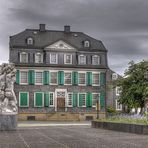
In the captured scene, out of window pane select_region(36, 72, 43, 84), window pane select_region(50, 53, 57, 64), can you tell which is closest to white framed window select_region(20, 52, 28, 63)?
window pane select_region(36, 72, 43, 84)

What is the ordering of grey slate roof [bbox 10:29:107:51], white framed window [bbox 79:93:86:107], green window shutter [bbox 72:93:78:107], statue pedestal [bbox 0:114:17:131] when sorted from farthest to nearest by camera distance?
grey slate roof [bbox 10:29:107:51] → white framed window [bbox 79:93:86:107] → green window shutter [bbox 72:93:78:107] → statue pedestal [bbox 0:114:17:131]

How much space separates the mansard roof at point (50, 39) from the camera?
66.1 m

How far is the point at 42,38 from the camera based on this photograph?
6781 cm

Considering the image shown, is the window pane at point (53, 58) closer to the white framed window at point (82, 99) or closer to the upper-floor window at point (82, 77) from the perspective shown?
the upper-floor window at point (82, 77)

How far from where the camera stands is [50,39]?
6781 cm

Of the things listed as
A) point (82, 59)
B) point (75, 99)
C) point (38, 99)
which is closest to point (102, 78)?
point (82, 59)

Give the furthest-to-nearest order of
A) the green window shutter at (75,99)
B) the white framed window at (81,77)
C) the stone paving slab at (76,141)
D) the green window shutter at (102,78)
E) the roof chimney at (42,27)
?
1. the roof chimney at (42,27)
2. the green window shutter at (102,78)
3. the white framed window at (81,77)
4. the green window shutter at (75,99)
5. the stone paving slab at (76,141)

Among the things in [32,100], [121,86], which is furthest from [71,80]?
[121,86]

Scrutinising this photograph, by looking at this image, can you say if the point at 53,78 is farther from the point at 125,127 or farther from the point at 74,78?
the point at 125,127

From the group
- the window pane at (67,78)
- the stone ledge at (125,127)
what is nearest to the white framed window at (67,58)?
the window pane at (67,78)

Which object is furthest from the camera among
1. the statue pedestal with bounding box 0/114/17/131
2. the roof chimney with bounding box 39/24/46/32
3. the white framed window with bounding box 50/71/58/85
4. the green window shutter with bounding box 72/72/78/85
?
the roof chimney with bounding box 39/24/46/32

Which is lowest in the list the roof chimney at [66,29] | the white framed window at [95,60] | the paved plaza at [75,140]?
the paved plaza at [75,140]

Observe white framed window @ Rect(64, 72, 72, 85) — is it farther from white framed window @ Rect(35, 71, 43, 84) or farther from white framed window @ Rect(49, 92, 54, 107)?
white framed window @ Rect(35, 71, 43, 84)

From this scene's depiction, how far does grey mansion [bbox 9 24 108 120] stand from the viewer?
210ft
